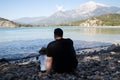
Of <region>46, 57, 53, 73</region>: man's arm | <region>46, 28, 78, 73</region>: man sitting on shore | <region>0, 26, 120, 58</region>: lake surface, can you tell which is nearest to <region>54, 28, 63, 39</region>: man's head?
<region>46, 28, 78, 73</region>: man sitting on shore

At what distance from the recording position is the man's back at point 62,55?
12.2m

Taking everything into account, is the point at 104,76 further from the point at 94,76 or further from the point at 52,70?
the point at 52,70

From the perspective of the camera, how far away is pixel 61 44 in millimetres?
12211

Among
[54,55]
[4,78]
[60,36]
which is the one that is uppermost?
[60,36]

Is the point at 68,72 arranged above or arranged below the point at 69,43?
below

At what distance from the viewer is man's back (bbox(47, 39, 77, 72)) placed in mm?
12227

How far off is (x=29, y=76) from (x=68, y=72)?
1956mm

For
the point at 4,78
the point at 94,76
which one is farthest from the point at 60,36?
the point at 4,78

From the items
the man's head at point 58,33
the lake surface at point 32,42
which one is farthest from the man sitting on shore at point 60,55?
the lake surface at point 32,42

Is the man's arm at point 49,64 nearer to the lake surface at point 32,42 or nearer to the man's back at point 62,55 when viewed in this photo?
the man's back at point 62,55

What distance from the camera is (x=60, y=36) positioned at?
12.0 m

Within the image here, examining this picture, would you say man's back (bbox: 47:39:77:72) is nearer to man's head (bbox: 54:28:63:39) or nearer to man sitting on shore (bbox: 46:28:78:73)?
man sitting on shore (bbox: 46:28:78:73)

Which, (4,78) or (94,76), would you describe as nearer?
(94,76)

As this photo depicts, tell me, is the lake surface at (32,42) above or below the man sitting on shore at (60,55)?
below
